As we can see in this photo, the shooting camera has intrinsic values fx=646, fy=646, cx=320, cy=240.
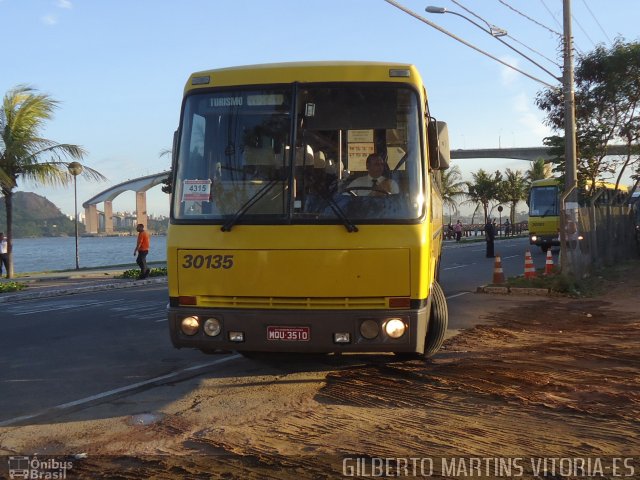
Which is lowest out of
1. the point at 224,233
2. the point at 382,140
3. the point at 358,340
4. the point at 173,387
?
the point at 173,387

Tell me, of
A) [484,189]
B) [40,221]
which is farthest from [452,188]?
[40,221]

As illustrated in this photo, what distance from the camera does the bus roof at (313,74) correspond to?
19.5ft

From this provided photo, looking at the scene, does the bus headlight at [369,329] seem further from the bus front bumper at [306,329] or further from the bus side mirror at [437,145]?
the bus side mirror at [437,145]

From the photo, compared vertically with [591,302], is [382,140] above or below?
above

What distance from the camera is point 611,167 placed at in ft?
77.8

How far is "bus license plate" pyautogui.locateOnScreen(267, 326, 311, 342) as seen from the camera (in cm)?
559

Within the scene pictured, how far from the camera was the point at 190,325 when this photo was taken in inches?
227

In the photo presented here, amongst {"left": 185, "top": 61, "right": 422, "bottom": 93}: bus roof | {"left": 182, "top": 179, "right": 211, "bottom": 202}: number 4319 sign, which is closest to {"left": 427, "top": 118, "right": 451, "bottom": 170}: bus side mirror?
{"left": 185, "top": 61, "right": 422, "bottom": 93}: bus roof

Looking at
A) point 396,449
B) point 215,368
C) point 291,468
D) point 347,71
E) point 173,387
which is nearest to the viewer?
point 291,468

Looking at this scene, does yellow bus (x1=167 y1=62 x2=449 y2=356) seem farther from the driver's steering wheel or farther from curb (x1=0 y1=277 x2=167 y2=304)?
curb (x1=0 y1=277 x2=167 y2=304)

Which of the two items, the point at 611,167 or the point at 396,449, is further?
the point at 611,167

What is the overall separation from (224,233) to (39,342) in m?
5.41

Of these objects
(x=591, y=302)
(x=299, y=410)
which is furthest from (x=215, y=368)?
(x=591, y=302)

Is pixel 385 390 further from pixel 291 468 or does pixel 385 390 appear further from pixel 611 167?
pixel 611 167
